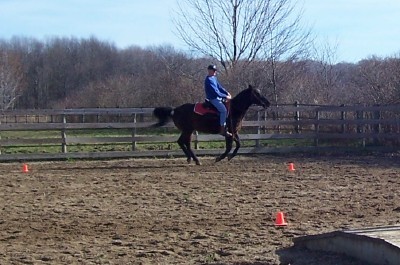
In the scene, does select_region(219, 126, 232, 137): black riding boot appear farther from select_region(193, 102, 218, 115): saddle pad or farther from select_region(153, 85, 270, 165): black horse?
select_region(193, 102, 218, 115): saddle pad

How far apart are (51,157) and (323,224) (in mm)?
10757

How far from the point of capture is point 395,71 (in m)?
24.2

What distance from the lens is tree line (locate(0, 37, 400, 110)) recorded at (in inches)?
1185

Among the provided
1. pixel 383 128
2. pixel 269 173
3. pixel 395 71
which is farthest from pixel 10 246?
pixel 395 71

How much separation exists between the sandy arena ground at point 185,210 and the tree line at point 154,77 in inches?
416

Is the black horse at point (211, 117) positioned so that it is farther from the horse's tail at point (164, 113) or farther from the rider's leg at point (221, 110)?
the rider's leg at point (221, 110)

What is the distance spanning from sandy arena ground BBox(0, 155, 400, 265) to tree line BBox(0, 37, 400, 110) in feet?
34.7

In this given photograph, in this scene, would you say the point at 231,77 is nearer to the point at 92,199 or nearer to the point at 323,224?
the point at 92,199

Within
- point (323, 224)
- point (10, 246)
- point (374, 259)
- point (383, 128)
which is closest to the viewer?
point (374, 259)

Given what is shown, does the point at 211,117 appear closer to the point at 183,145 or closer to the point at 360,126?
the point at 183,145

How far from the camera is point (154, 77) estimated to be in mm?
47094

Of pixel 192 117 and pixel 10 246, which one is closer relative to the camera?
pixel 10 246

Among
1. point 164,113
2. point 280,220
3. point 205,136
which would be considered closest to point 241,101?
point 164,113

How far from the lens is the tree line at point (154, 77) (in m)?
30.1
